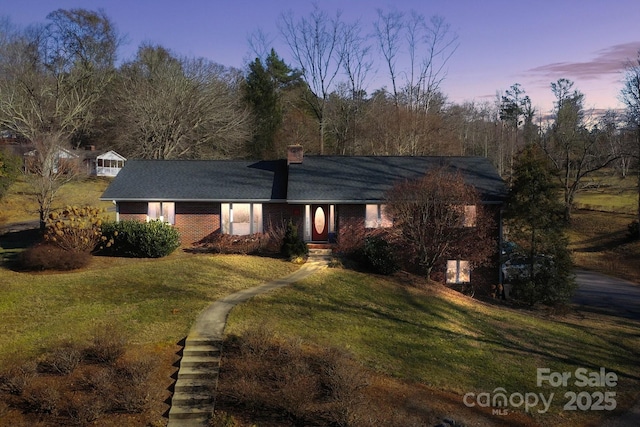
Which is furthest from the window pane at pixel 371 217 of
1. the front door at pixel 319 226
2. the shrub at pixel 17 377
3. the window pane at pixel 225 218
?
the shrub at pixel 17 377

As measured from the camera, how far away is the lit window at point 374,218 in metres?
23.6

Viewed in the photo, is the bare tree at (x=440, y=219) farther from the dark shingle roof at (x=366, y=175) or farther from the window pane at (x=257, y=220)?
the window pane at (x=257, y=220)

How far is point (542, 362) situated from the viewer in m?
14.0

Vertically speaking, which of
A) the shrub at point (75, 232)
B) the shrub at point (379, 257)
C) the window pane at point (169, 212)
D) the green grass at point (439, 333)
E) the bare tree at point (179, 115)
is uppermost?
the bare tree at point (179, 115)

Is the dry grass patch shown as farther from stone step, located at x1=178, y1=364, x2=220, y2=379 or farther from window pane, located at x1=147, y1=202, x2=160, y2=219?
stone step, located at x1=178, y1=364, x2=220, y2=379

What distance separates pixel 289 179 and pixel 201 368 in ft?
50.8

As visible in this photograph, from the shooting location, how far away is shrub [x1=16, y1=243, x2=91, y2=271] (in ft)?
60.6

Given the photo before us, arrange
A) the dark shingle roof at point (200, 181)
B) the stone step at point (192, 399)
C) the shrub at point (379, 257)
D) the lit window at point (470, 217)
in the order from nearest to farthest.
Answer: the stone step at point (192, 399), the shrub at point (379, 257), the lit window at point (470, 217), the dark shingle roof at point (200, 181)

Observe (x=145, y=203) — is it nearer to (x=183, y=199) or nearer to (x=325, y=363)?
(x=183, y=199)

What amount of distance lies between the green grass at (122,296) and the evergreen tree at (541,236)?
1033cm

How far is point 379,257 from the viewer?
2047 centimetres

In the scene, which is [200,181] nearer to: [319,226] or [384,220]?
[319,226]

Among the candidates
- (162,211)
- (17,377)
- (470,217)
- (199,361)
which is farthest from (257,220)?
(17,377)

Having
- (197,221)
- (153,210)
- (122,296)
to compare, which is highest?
(153,210)
